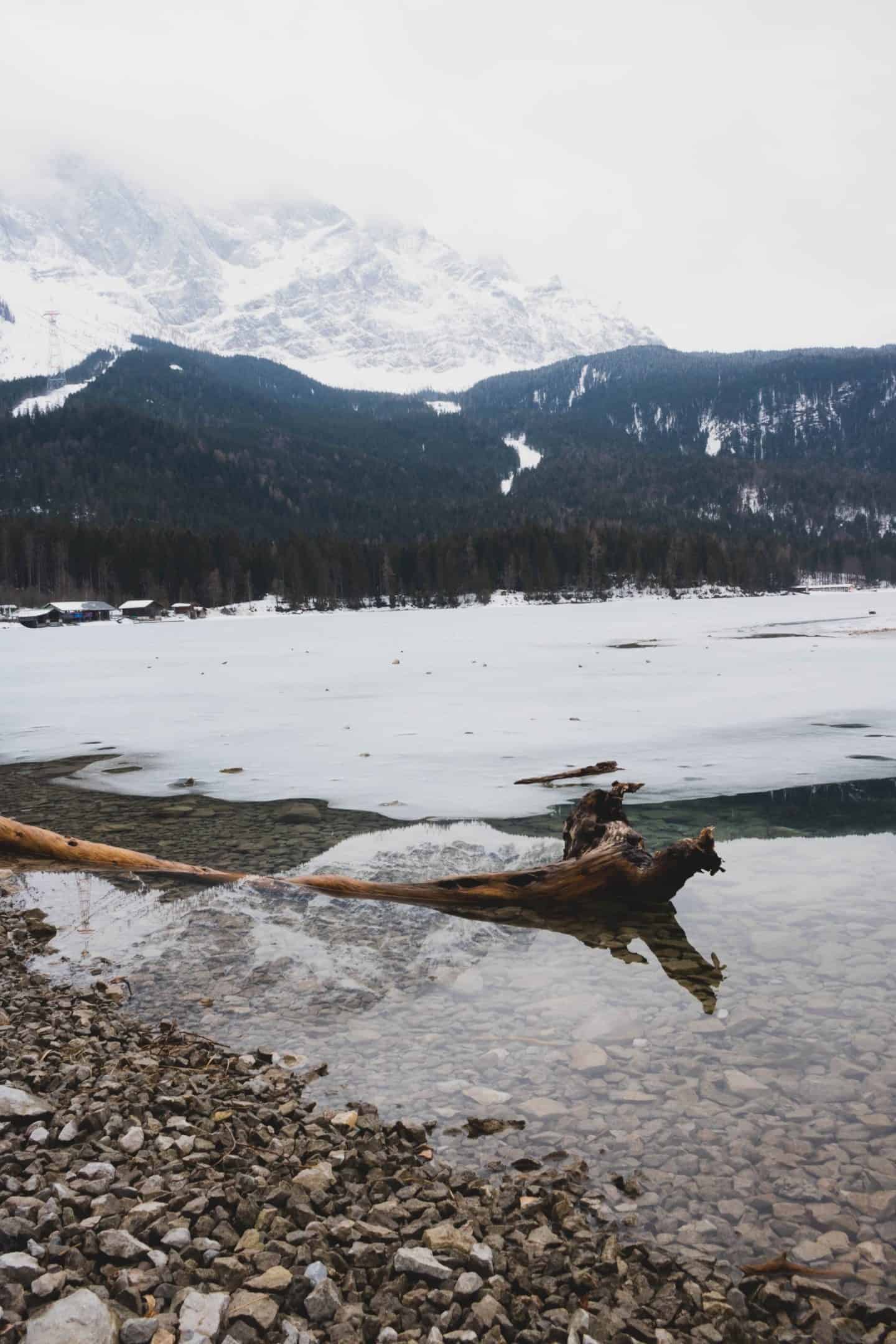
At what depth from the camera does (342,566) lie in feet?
503

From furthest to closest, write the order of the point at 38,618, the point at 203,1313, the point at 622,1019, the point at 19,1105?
1. the point at 38,618
2. the point at 622,1019
3. the point at 19,1105
4. the point at 203,1313

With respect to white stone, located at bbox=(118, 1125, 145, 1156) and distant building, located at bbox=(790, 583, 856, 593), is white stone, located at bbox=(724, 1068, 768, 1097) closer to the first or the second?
white stone, located at bbox=(118, 1125, 145, 1156)

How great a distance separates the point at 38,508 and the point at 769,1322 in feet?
732

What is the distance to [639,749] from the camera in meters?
17.5

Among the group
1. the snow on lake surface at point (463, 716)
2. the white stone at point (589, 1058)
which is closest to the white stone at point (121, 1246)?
the white stone at point (589, 1058)

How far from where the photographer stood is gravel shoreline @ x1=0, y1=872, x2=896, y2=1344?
11.2 ft

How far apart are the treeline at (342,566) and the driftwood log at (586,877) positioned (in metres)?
138

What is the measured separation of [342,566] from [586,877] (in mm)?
147437

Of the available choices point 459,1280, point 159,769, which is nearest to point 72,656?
point 159,769

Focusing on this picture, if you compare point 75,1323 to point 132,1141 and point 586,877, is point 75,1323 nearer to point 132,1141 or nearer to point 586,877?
point 132,1141

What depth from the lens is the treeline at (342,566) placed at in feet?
481

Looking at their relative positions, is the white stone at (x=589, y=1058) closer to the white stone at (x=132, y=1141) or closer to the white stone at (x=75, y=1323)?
the white stone at (x=132, y=1141)

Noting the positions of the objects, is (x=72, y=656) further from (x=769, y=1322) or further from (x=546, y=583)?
(x=546, y=583)

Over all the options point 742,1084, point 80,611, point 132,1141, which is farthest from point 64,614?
point 742,1084
